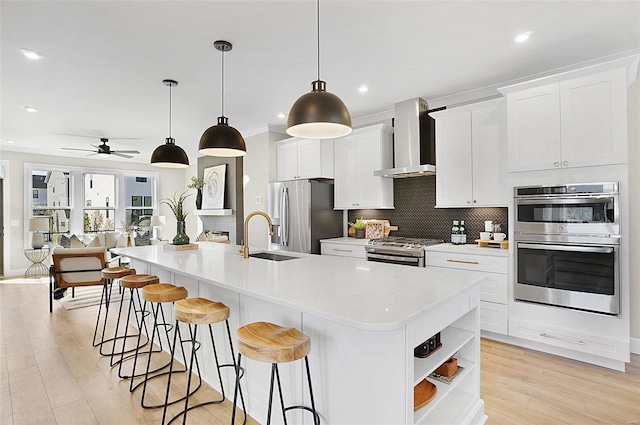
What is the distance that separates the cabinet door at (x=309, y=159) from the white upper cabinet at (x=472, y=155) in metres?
1.73

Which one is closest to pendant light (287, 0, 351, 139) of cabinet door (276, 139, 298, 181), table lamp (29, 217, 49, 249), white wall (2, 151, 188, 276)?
cabinet door (276, 139, 298, 181)

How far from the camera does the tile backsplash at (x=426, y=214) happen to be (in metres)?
3.95

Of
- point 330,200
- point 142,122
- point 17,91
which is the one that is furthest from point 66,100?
point 330,200

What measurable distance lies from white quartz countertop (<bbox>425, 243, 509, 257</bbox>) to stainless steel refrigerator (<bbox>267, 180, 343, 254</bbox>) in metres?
1.67

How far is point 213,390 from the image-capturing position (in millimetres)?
2496

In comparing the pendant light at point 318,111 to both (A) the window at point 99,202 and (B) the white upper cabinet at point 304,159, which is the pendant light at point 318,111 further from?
(A) the window at point 99,202

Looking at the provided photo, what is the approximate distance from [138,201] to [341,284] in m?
8.37

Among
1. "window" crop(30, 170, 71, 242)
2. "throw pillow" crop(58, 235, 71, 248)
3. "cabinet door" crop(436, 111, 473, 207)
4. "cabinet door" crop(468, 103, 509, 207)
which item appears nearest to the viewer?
"cabinet door" crop(468, 103, 509, 207)

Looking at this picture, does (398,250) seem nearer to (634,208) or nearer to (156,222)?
(634,208)

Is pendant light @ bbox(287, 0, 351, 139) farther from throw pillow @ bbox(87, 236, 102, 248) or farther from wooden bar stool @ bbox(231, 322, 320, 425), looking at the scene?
throw pillow @ bbox(87, 236, 102, 248)

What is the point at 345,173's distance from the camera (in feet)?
15.8

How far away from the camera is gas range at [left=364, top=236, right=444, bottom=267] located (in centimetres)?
372

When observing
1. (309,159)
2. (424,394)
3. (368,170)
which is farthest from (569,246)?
(309,159)

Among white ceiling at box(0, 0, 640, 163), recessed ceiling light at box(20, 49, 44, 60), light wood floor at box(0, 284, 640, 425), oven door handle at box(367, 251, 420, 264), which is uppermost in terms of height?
white ceiling at box(0, 0, 640, 163)
